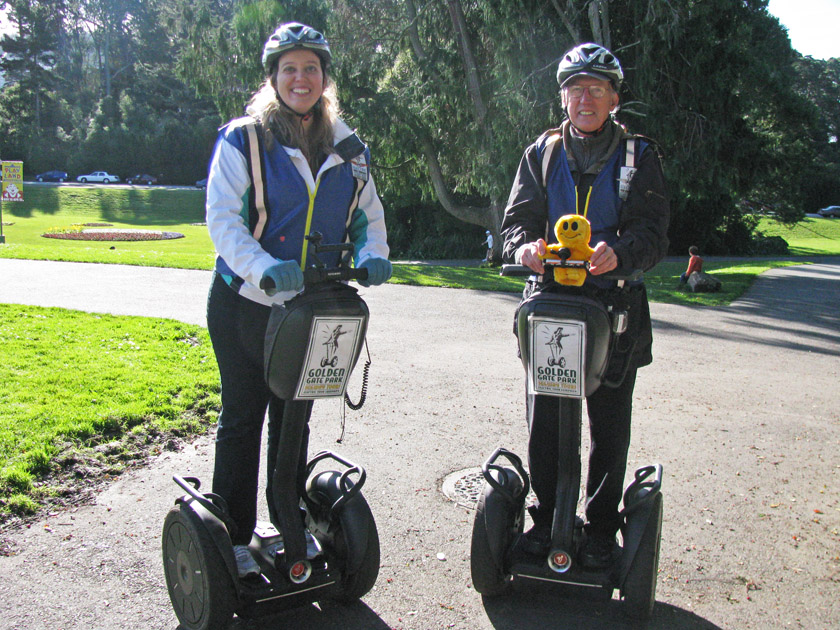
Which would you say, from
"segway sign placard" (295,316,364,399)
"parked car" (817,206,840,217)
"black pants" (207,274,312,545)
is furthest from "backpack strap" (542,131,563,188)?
"parked car" (817,206,840,217)

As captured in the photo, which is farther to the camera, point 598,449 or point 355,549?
point 598,449

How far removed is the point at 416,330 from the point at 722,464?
5.13m

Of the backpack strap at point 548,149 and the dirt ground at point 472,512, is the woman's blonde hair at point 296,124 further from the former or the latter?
the dirt ground at point 472,512

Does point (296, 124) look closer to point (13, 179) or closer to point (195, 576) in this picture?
point (195, 576)

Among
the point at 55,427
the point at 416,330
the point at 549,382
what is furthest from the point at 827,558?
the point at 416,330

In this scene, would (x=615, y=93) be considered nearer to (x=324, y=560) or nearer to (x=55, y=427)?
(x=324, y=560)

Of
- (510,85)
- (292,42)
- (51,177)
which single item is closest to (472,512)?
(292,42)

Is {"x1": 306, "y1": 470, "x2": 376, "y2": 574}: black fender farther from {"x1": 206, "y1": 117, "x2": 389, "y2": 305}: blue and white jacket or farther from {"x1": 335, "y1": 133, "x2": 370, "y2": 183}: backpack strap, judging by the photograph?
{"x1": 335, "y1": 133, "x2": 370, "y2": 183}: backpack strap

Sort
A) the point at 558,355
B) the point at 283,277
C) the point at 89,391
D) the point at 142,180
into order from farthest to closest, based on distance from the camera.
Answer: the point at 142,180 < the point at 89,391 < the point at 558,355 < the point at 283,277

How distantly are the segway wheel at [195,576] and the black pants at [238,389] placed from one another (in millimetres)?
245

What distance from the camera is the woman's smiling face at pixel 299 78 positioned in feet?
9.91

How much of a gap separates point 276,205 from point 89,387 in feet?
13.2

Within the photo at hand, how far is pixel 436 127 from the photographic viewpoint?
2352 centimetres

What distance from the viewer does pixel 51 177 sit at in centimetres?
7031
